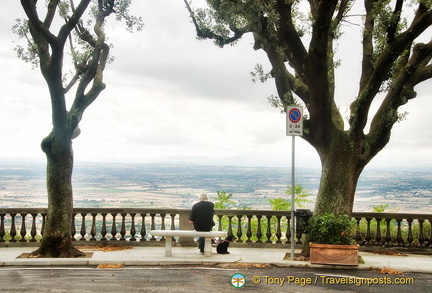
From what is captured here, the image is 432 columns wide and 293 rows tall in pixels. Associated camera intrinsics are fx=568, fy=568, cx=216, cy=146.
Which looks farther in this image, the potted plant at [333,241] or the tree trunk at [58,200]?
the tree trunk at [58,200]

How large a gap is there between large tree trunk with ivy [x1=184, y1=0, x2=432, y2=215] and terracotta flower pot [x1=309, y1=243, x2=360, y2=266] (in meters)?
1.31

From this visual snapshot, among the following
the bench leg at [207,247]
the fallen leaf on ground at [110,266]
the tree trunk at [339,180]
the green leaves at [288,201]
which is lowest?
the fallen leaf on ground at [110,266]

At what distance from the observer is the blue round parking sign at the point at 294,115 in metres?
13.9

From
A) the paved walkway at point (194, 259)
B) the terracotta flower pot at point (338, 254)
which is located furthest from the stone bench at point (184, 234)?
the terracotta flower pot at point (338, 254)

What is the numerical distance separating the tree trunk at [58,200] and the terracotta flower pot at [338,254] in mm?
5879

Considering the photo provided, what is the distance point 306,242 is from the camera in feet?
46.4

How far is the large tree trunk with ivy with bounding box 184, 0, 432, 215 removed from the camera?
13.4 meters

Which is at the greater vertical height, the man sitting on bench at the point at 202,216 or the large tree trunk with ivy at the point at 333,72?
the large tree trunk with ivy at the point at 333,72

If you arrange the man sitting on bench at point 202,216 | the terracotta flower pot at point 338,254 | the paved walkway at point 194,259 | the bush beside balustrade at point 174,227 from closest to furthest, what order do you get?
1. the terracotta flower pot at point 338,254
2. the paved walkway at point 194,259
3. the man sitting on bench at point 202,216
4. the bush beside balustrade at point 174,227

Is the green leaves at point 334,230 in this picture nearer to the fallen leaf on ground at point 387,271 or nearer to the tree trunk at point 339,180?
the tree trunk at point 339,180

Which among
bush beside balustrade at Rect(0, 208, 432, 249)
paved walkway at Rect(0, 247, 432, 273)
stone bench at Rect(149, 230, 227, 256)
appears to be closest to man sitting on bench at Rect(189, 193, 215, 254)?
stone bench at Rect(149, 230, 227, 256)

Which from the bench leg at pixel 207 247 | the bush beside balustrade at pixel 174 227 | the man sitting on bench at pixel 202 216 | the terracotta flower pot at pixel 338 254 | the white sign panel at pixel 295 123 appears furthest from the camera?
the bush beside balustrade at pixel 174 227

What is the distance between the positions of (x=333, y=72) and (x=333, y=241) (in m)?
4.79

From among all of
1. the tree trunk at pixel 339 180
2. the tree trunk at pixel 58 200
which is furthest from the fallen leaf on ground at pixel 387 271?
the tree trunk at pixel 58 200
